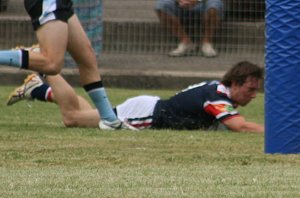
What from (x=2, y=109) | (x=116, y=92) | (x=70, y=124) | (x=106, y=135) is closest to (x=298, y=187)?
(x=106, y=135)

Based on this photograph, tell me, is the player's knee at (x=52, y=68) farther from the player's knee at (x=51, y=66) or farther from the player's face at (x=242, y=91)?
the player's face at (x=242, y=91)

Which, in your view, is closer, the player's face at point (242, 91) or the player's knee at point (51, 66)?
the player's knee at point (51, 66)

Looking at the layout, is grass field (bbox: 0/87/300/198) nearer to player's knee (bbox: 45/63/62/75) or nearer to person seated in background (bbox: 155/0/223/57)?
player's knee (bbox: 45/63/62/75)

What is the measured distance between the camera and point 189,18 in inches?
Result: 662

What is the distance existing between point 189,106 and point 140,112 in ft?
1.50

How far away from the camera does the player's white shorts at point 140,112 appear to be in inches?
399

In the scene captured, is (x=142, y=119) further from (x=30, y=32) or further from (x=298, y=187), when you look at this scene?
(x=30, y=32)

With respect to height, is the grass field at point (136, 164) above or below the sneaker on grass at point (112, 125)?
above

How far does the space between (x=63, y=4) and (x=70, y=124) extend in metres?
1.42

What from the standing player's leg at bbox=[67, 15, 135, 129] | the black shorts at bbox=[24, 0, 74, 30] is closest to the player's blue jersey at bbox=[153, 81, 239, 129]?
the standing player's leg at bbox=[67, 15, 135, 129]

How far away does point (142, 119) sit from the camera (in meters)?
10.1

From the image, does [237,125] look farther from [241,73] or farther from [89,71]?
[89,71]

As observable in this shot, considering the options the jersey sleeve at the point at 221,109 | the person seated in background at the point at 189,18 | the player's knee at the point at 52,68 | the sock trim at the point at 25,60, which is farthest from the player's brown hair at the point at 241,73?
the person seated in background at the point at 189,18

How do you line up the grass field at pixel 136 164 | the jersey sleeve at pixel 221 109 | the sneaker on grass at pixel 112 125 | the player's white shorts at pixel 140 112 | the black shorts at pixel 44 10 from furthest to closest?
the player's white shorts at pixel 140 112 → the sneaker on grass at pixel 112 125 → the jersey sleeve at pixel 221 109 → the black shorts at pixel 44 10 → the grass field at pixel 136 164
